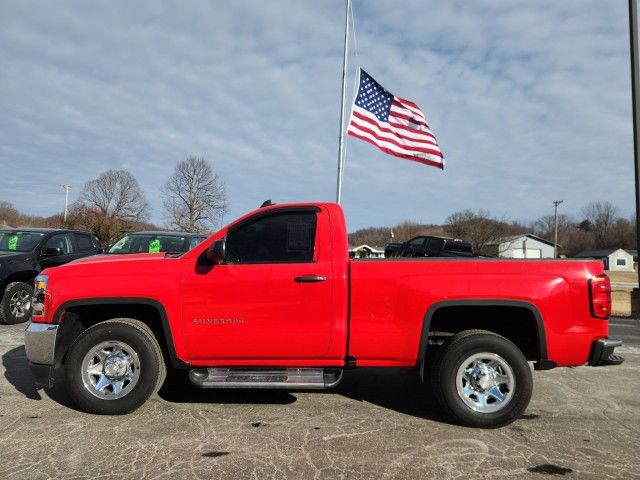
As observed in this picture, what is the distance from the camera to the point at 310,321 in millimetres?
4160

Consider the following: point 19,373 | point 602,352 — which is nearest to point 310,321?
point 602,352

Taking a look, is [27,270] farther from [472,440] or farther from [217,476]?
[472,440]

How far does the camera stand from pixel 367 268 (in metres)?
4.18

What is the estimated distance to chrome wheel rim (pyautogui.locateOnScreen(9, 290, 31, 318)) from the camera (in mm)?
8656

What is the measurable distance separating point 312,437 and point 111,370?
1890 mm

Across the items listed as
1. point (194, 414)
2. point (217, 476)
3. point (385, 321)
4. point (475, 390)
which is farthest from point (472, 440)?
point (194, 414)

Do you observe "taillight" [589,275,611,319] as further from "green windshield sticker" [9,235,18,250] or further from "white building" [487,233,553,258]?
"white building" [487,233,553,258]

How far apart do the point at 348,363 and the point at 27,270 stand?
7386 mm

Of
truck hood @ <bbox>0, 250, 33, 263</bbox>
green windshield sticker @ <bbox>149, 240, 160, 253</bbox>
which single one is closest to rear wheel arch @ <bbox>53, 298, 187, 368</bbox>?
truck hood @ <bbox>0, 250, 33, 263</bbox>

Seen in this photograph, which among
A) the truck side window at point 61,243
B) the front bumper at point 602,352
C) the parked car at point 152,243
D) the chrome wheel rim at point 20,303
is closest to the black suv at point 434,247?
the parked car at point 152,243

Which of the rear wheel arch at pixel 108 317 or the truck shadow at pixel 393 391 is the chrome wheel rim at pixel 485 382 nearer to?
the truck shadow at pixel 393 391

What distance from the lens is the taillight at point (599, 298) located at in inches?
160

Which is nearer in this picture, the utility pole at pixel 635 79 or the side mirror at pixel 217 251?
the side mirror at pixel 217 251

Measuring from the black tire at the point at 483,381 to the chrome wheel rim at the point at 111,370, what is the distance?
2.69 metres
